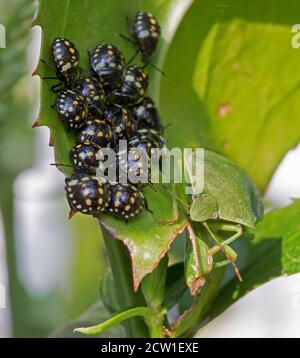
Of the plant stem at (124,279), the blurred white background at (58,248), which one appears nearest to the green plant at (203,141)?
the plant stem at (124,279)

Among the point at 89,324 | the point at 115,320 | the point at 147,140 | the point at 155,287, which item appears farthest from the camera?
the point at 89,324

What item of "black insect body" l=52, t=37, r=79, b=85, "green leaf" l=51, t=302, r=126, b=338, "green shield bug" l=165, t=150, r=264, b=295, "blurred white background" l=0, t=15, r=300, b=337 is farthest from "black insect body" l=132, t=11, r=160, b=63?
"blurred white background" l=0, t=15, r=300, b=337

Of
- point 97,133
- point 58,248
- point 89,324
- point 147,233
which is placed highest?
point 97,133

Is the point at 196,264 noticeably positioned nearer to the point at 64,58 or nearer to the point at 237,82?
the point at 64,58

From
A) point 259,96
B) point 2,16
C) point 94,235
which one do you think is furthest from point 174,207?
point 94,235

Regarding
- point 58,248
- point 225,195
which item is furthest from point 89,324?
point 58,248

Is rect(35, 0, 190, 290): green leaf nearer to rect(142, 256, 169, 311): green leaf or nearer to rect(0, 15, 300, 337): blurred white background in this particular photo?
rect(142, 256, 169, 311): green leaf

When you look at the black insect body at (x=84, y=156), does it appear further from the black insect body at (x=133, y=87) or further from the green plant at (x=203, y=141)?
the black insect body at (x=133, y=87)
